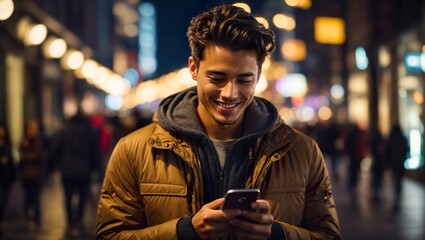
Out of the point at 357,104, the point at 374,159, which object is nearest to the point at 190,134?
the point at 374,159

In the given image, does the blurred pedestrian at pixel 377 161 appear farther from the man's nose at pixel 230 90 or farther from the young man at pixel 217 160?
the man's nose at pixel 230 90

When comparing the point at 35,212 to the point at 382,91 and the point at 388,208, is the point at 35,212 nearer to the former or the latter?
the point at 388,208

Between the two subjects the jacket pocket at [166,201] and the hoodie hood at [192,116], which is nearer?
the jacket pocket at [166,201]

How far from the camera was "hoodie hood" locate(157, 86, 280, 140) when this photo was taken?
3506 millimetres

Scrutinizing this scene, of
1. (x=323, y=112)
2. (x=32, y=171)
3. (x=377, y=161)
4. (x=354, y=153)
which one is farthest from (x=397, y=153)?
(x=323, y=112)

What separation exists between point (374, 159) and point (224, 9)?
1539 centimetres

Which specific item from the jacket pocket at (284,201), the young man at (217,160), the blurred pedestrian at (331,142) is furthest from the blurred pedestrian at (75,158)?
the blurred pedestrian at (331,142)

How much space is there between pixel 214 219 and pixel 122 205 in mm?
623

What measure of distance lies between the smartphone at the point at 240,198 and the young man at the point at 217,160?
0.32 m

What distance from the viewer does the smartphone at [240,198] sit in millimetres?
2941

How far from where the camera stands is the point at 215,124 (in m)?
3.60

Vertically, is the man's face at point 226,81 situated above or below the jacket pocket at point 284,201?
above

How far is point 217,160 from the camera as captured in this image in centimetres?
348

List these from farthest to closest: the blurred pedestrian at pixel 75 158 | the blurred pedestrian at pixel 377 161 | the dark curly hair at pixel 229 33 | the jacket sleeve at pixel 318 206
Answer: the blurred pedestrian at pixel 377 161, the blurred pedestrian at pixel 75 158, the jacket sleeve at pixel 318 206, the dark curly hair at pixel 229 33
